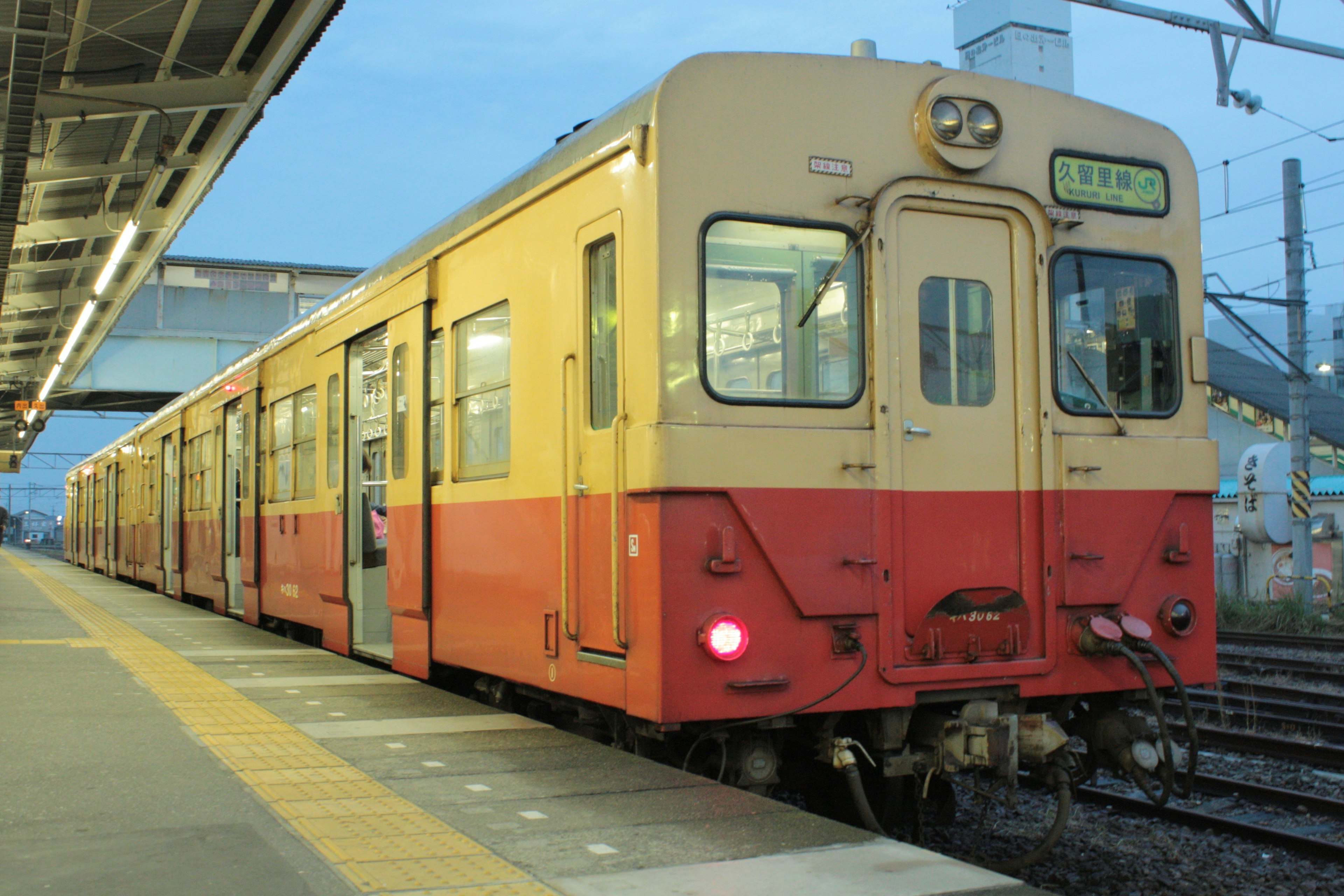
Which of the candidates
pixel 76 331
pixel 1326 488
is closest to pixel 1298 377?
pixel 1326 488

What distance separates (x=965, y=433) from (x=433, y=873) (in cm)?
259

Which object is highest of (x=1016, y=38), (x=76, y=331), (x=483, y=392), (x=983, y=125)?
(x=1016, y=38)

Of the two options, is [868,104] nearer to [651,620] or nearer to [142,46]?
[651,620]

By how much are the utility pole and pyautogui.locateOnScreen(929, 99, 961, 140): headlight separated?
14152mm

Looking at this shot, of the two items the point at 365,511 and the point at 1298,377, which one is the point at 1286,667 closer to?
the point at 1298,377

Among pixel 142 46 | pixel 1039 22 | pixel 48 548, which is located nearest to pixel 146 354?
pixel 142 46

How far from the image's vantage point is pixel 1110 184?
534 centimetres

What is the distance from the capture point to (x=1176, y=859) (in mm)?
5480

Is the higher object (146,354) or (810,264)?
(146,354)

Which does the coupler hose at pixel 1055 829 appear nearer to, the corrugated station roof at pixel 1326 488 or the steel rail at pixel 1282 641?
the steel rail at pixel 1282 641

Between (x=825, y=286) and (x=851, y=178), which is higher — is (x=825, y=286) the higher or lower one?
the lower one

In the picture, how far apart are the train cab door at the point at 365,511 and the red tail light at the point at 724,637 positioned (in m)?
3.89

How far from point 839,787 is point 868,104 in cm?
280

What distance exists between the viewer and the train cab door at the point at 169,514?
1723 centimetres
